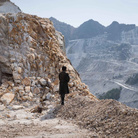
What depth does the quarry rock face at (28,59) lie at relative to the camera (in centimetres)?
961

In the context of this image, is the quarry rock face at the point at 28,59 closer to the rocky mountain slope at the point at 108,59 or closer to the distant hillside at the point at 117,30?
the rocky mountain slope at the point at 108,59

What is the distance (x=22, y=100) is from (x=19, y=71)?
214cm

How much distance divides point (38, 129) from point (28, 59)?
6.61 metres

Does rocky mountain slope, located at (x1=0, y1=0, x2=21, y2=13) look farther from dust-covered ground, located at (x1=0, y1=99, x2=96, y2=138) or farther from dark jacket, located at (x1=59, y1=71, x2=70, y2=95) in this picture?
dust-covered ground, located at (x1=0, y1=99, x2=96, y2=138)

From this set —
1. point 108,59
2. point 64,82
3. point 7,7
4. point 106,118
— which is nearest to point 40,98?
point 64,82

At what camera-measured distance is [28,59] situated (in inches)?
432

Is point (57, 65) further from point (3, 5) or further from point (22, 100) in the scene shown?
point (3, 5)

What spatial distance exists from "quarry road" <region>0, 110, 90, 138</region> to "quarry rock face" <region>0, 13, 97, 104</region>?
2.55 meters

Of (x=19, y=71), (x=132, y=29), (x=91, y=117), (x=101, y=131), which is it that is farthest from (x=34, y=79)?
(x=132, y=29)

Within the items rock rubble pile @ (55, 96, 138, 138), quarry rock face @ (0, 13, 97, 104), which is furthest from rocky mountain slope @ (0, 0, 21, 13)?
rock rubble pile @ (55, 96, 138, 138)

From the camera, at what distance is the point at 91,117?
5605 millimetres

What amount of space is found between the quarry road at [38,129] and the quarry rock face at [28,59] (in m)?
2.55

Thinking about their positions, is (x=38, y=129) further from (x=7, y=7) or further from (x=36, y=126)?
(x=7, y=7)

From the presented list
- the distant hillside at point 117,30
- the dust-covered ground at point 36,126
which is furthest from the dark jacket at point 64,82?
the distant hillside at point 117,30
